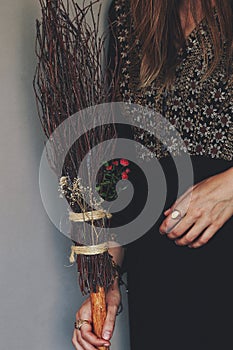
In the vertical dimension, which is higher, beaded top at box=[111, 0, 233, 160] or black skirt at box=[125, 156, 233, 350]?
beaded top at box=[111, 0, 233, 160]

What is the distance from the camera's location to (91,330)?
145cm

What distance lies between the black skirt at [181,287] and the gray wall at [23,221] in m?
0.23

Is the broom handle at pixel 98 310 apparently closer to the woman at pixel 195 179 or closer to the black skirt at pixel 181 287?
the woman at pixel 195 179

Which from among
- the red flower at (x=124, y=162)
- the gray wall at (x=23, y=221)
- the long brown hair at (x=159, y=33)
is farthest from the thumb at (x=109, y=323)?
the long brown hair at (x=159, y=33)

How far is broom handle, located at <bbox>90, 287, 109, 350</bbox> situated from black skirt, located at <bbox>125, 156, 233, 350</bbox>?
0.21 m

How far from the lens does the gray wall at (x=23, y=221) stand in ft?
5.16

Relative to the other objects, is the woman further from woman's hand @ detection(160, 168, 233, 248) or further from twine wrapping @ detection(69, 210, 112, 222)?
twine wrapping @ detection(69, 210, 112, 222)

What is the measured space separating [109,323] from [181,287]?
205 millimetres

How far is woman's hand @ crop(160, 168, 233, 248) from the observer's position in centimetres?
133

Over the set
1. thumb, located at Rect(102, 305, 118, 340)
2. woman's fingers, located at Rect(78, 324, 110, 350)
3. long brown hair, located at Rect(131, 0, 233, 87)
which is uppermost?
long brown hair, located at Rect(131, 0, 233, 87)

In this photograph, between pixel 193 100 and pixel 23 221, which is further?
pixel 23 221

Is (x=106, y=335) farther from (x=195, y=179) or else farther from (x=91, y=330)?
(x=195, y=179)

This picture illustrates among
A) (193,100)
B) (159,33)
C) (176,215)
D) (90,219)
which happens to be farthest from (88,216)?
(159,33)

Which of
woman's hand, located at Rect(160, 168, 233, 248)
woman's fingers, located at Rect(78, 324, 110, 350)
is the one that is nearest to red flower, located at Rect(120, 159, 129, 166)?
woman's hand, located at Rect(160, 168, 233, 248)
